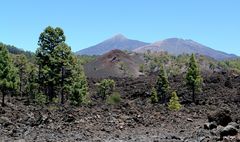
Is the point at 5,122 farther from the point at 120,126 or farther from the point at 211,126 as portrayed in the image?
the point at 211,126

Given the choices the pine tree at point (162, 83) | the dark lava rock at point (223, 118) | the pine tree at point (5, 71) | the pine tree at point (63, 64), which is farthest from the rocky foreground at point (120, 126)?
the pine tree at point (162, 83)

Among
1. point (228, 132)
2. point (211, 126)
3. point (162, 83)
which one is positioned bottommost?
point (211, 126)

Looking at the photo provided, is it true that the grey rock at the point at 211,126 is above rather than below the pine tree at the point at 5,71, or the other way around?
below

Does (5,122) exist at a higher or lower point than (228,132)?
lower

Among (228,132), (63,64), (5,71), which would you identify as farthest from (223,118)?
(5,71)

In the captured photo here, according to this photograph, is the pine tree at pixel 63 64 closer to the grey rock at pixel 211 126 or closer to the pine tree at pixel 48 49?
the pine tree at pixel 48 49

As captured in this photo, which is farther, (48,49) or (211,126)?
(48,49)

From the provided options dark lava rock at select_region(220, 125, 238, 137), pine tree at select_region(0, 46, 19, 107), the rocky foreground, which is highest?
pine tree at select_region(0, 46, 19, 107)

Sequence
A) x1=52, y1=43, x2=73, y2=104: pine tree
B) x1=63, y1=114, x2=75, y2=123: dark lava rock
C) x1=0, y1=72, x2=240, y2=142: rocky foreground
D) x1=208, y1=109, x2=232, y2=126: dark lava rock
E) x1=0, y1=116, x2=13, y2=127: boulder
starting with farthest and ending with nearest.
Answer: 1. x1=52, y1=43, x2=73, y2=104: pine tree
2. x1=63, y1=114, x2=75, y2=123: dark lava rock
3. x1=0, y1=116, x2=13, y2=127: boulder
4. x1=208, y1=109, x2=232, y2=126: dark lava rock
5. x1=0, y1=72, x2=240, y2=142: rocky foreground

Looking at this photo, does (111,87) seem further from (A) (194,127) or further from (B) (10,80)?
(A) (194,127)

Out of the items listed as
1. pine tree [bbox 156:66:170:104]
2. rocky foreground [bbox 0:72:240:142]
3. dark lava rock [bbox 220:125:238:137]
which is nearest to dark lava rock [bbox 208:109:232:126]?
rocky foreground [bbox 0:72:240:142]

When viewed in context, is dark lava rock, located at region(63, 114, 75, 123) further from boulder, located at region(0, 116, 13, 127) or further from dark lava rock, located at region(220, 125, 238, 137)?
dark lava rock, located at region(220, 125, 238, 137)

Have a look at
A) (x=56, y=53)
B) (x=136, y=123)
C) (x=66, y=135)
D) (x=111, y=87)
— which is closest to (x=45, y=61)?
(x=56, y=53)

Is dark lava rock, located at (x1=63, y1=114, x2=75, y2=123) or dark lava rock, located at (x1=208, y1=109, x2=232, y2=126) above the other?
dark lava rock, located at (x1=208, y1=109, x2=232, y2=126)
